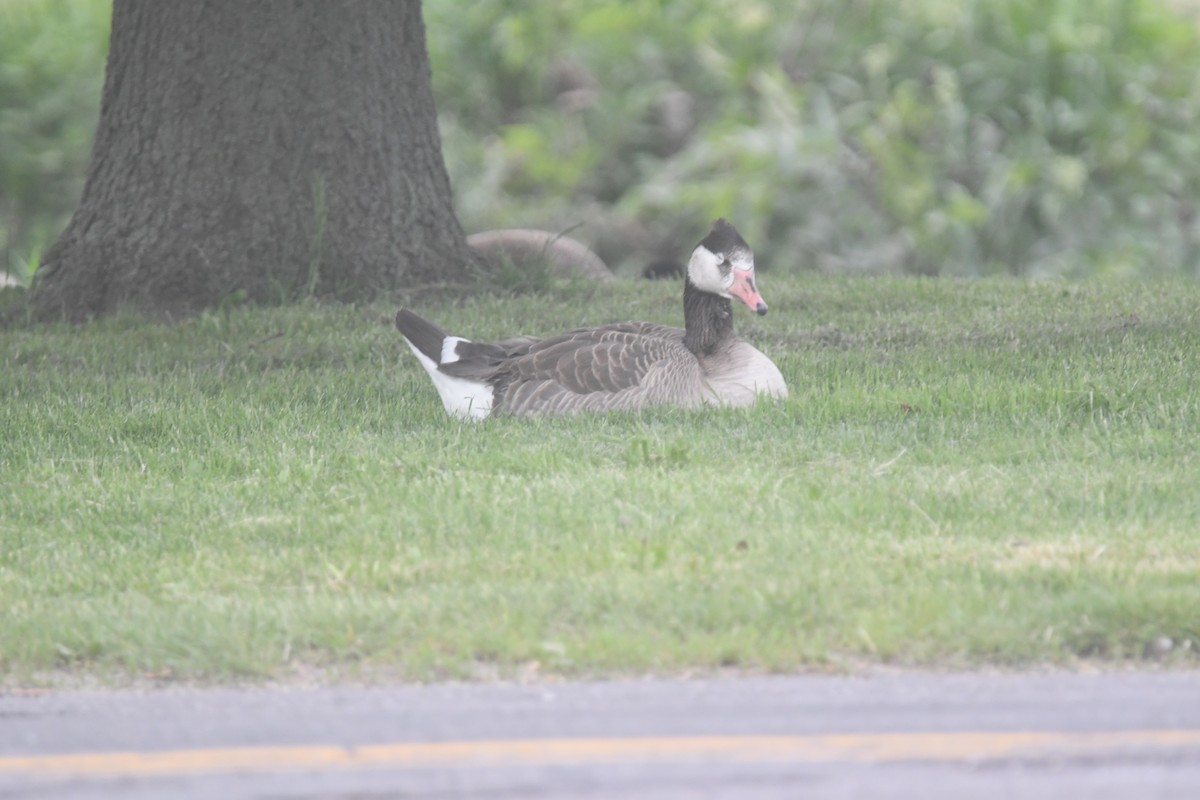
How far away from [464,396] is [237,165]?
3699 millimetres

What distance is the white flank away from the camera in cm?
862

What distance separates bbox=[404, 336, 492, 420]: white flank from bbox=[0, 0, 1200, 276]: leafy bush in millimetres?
7225

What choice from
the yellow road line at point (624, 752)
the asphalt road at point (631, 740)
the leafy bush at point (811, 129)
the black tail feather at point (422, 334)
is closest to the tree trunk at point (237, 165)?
the black tail feather at point (422, 334)

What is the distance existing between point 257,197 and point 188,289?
2.57 ft

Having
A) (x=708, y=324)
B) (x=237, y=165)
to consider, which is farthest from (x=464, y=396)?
(x=237, y=165)

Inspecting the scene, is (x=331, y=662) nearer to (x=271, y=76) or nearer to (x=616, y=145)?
(x=271, y=76)

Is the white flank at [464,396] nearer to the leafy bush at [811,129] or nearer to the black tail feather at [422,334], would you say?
the black tail feather at [422,334]

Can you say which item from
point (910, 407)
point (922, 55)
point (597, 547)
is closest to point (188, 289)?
point (910, 407)

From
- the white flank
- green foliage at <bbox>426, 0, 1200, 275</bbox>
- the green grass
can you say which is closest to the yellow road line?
the green grass

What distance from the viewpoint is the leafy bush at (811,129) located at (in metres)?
15.8

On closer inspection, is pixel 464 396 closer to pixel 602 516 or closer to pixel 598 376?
pixel 598 376

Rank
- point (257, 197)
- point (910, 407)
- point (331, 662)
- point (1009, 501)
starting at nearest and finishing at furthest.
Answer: point (331, 662) < point (1009, 501) < point (910, 407) < point (257, 197)

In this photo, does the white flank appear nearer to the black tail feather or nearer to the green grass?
the black tail feather

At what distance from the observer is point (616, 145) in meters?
16.8
